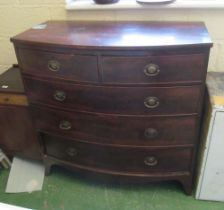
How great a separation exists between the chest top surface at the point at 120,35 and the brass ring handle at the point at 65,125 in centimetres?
43

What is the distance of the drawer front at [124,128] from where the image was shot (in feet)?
4.03

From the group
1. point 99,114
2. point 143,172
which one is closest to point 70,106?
point 99,114

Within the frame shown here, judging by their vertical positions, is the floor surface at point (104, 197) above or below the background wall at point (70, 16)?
below

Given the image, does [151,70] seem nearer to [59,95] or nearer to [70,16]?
[59,95]

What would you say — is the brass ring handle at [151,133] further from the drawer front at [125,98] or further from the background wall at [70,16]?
the background wall at [70,16]

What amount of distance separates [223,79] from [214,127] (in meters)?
0.30

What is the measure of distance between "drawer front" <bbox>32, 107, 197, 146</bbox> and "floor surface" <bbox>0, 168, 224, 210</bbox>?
1.29 feet

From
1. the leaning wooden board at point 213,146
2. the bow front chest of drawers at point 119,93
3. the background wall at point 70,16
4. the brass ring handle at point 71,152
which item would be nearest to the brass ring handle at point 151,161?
the bow front chest of drawers at point 119,93

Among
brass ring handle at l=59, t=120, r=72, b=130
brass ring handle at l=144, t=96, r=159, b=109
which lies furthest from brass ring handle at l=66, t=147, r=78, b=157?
brass ring handle at l=144, t=96, r=159, b=109

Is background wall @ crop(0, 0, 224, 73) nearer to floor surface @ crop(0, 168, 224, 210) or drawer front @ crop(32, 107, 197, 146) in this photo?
drawer front @ crop(32, 107, 197, 146)

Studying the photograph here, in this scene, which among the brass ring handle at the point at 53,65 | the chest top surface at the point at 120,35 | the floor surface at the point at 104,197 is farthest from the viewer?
the floor surface at the point at 104,197

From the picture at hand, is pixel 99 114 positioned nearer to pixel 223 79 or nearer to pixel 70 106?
pixel 70 106

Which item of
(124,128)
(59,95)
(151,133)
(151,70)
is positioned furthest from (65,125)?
(151,70)

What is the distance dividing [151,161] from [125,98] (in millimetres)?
411
